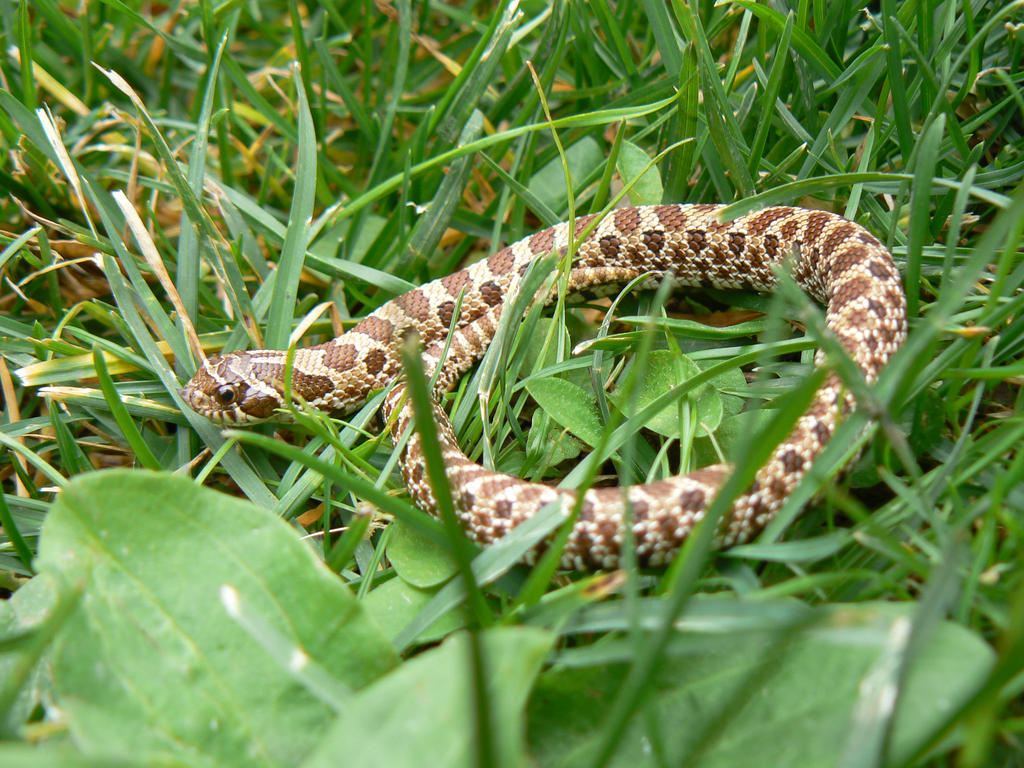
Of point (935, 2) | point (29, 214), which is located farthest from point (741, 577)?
point (29, 214)

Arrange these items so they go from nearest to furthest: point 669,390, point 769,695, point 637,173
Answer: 1. point 769,695
2. point 669,390
3. point 637,173

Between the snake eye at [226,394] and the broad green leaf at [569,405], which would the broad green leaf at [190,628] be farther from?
the snake eye at [226,394]

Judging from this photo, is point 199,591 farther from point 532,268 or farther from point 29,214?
point 29,214

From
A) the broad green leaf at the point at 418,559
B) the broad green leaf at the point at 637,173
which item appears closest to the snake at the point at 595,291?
the broad green leaf at the point at 637,173

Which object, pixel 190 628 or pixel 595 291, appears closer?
pixel 190 628

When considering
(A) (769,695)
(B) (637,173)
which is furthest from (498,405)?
(A) (769,695)

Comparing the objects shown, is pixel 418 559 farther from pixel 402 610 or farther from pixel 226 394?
pixel 226 394

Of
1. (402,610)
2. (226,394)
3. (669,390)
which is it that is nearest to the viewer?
(402,610)
